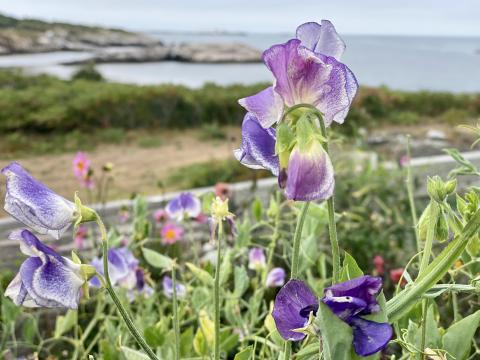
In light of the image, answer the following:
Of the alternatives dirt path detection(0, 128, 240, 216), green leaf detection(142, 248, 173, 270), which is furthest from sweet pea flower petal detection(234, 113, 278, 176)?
dirt path detection(0, 128, 240, 216)

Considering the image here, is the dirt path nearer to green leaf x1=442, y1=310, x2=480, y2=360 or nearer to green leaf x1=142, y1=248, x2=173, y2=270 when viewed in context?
green leaf x1=142, y1=248, x2=173, y2=270

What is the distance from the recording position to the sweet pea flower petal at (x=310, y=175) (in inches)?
13.9

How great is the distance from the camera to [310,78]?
1.27 ft

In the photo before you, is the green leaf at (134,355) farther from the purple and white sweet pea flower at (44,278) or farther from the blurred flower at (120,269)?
the blurred flower at (120,269)

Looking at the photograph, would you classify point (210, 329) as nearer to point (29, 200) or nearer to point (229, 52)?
point (29, 200)

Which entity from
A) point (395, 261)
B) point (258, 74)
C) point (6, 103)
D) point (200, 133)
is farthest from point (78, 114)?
point (258, 74)

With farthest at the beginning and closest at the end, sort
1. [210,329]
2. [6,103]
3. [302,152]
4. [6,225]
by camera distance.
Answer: [6,103] < [6,225] < [210,329] < [302,152]

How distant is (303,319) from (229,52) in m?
20.2

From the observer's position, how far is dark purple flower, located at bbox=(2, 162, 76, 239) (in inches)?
16.3

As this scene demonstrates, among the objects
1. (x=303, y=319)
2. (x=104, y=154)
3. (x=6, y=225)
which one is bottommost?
(x=104, y=154)

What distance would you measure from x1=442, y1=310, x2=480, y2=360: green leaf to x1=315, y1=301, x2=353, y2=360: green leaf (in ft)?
0.70

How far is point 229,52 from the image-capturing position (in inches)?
792

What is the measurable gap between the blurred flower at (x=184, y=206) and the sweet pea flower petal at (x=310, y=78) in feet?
3.31

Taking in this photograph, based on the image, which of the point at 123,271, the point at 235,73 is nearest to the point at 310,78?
the point at 123,271
